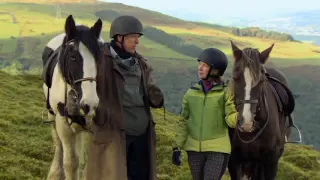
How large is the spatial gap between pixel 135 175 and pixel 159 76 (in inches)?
5902

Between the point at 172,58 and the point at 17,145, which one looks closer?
the point at 17,145

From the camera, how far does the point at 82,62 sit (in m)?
4.86

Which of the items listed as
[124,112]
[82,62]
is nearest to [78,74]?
[82,62]

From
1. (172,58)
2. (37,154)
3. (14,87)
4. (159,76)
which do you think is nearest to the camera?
(37,154)

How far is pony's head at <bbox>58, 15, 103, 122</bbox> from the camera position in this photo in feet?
15.5

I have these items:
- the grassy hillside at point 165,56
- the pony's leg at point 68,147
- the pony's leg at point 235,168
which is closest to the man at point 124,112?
the pony's leg at point 68,147

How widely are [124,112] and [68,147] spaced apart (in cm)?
141

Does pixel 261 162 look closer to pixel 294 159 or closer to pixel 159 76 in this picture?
pixel 294 159

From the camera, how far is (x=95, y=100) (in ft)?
15.4

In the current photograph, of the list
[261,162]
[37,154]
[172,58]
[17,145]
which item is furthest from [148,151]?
[172,58]

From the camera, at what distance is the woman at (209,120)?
5680 mm

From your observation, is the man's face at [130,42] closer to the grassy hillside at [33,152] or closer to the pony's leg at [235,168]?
the pony's leg at [235,168]

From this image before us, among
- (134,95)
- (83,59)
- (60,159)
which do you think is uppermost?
(83,59)

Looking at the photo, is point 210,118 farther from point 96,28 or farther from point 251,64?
point 96,28
